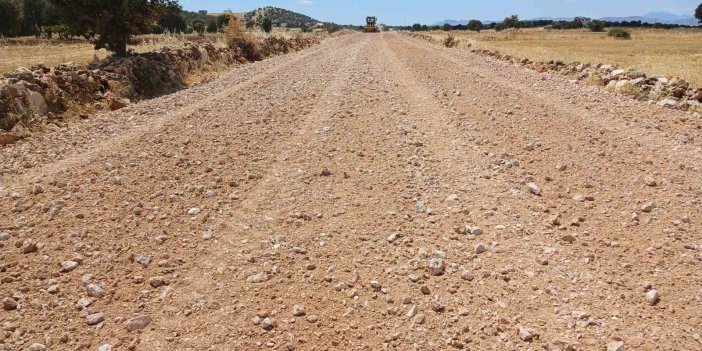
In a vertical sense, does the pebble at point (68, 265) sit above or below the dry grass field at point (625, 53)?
below

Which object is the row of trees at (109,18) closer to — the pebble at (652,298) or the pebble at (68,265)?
the pebble at (68,265)

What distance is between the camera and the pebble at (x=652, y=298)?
12.5 feet

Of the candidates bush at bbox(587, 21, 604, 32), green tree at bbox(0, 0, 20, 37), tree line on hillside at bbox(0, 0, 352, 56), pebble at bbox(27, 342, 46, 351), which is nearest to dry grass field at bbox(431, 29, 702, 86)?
pebble at bbox(27, 342, 46, 351)

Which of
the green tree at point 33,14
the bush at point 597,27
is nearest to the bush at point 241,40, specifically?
the green tree at point 33,14

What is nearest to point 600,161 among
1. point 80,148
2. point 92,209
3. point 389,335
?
point 389,335

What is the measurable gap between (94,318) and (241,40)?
2394 cm

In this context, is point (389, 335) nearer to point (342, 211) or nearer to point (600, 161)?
point (342, 211)

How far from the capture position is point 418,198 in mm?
5910

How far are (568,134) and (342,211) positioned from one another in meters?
4.82

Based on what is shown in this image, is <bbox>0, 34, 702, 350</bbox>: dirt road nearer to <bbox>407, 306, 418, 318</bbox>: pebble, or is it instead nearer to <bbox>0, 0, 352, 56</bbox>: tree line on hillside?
Answer: <bbox>407, 306, 418, 318</bbox>: pebble

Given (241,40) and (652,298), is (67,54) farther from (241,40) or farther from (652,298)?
(652,298)

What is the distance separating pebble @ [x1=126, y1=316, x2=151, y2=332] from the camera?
3689mm

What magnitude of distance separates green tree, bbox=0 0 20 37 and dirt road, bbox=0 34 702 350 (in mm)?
70206

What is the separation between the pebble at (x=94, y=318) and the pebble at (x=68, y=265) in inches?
31.9
